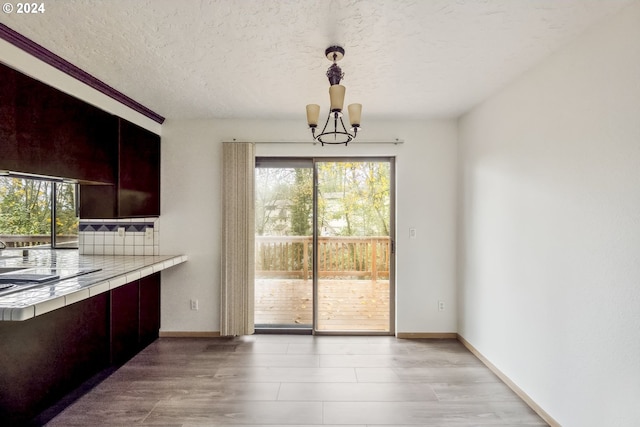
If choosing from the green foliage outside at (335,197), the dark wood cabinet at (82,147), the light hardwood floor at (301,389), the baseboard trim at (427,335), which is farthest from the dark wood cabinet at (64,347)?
the baseboard trim at (427,335)

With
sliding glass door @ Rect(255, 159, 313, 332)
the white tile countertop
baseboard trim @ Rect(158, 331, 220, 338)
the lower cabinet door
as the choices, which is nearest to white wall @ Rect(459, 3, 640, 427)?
sliding glass door @ Rect(255, 159, 313, 332)

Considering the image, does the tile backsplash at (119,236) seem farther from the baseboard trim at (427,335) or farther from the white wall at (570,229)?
the white wall at (570,229)

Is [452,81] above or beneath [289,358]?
above

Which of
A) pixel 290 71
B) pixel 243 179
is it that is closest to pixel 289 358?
pixel 243 179

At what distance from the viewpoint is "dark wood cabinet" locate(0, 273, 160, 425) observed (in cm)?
194

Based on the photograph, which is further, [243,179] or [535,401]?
[243,179]

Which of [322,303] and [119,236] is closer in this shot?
[119,236]

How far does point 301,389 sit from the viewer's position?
254 cm

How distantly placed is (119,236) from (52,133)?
1610mm

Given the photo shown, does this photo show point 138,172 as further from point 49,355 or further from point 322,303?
point 322,303

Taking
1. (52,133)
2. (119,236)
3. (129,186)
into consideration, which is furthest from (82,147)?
(119,236)

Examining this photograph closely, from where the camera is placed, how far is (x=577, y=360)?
76.5 inches

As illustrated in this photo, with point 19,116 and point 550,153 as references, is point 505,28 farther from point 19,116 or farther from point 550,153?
point 19,116

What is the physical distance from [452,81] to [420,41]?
2.49 feet
